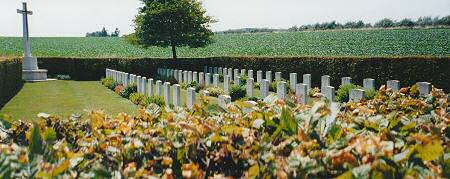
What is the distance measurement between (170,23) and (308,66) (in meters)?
10.1

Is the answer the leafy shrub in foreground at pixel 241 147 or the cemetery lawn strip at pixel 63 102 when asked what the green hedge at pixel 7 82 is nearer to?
the cemetery lawn strip at pixel 63 102

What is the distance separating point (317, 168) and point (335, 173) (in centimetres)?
8

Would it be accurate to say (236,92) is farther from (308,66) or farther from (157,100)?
(308,66)

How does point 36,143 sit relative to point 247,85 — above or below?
above

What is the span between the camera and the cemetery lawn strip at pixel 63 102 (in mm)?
11961

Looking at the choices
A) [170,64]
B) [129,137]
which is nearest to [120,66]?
[170,64]

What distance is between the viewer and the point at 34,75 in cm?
2228

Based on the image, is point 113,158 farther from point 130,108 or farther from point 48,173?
point 130,108

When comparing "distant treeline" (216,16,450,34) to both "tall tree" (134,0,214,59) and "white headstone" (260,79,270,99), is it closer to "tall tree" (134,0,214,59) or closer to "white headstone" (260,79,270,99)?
"tall tree" (134,0,214,59)

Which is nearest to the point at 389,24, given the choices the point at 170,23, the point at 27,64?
the point at 170,23

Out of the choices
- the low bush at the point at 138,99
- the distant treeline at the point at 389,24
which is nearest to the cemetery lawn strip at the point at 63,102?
the low bush at the point at 138,99

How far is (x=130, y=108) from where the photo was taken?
12.6 metres

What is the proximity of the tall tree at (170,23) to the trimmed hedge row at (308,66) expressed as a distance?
207 cm

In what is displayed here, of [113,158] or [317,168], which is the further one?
[113,158]
